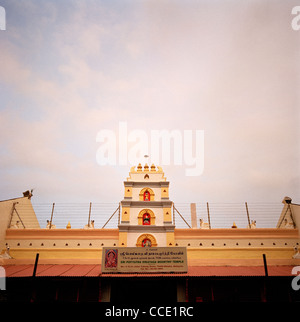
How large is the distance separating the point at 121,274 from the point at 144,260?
1495mm

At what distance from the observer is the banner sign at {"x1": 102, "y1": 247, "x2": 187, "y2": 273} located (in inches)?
526

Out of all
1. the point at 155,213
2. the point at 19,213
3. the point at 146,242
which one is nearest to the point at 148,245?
the point at 146,242

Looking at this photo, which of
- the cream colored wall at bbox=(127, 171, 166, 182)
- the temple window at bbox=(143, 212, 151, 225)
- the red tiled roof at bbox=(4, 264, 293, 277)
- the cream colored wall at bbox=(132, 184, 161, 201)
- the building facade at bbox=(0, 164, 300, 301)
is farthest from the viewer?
the cream colored wall at bbox=(127, 171, 166, 182)

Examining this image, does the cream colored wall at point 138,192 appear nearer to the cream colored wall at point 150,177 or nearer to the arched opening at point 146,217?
the cream colored wall at point 150,177

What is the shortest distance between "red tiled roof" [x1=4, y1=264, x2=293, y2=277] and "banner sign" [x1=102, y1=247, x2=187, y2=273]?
1.05 feet

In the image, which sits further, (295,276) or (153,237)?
(153,237)

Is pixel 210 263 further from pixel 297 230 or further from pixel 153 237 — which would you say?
pixel 297 230

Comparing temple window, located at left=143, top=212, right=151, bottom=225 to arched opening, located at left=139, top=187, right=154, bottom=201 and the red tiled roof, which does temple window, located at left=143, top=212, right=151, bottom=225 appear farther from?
the red tiled roof

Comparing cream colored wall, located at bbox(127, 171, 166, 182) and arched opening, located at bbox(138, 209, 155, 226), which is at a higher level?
cream colored wall, located at bbox(127, 171, 166, 182)

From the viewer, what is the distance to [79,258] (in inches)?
614

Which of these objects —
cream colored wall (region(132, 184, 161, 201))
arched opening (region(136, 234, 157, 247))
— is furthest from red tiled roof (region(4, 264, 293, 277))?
cream colored wall (region(132, 184, 161, 201))

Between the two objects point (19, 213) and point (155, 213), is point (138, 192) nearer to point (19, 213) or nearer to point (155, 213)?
point (155, 213)
